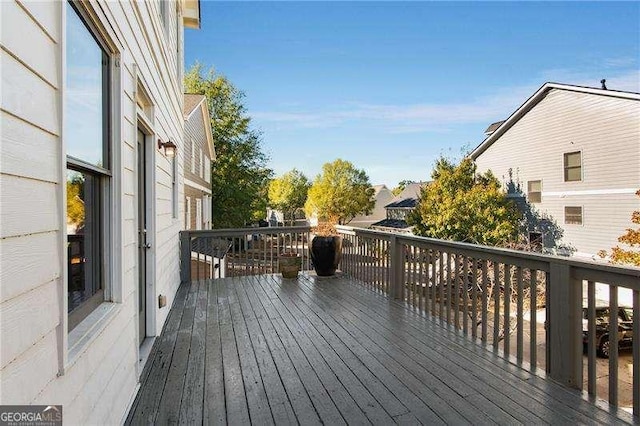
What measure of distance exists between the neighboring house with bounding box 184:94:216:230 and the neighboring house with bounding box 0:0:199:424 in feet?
25.0

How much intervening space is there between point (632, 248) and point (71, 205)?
15865 mm

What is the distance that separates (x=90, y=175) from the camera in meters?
1.78

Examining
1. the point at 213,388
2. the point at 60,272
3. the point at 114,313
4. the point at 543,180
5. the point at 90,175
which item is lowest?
the point at 213,388

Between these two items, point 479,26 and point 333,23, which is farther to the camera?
point 479,26

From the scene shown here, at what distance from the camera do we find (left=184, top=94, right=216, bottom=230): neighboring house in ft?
36.7

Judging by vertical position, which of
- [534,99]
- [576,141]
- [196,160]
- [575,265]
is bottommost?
[575,265]

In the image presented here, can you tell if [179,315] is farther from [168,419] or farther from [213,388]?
[168,419]

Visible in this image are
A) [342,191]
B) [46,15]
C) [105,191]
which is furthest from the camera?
[342,191]

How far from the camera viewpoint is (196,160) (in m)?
13.4

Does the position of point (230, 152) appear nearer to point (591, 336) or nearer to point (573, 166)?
point (573, 166)

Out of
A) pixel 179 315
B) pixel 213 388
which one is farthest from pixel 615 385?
pixel 179 315

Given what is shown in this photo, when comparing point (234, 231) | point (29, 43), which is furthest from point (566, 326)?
point (234, 231)

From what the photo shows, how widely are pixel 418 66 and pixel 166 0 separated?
1528 centimetres

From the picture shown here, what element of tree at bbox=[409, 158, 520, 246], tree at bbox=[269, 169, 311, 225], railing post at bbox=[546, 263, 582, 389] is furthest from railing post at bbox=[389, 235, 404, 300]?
tree at bbox=[269, 169, 311, 225]
